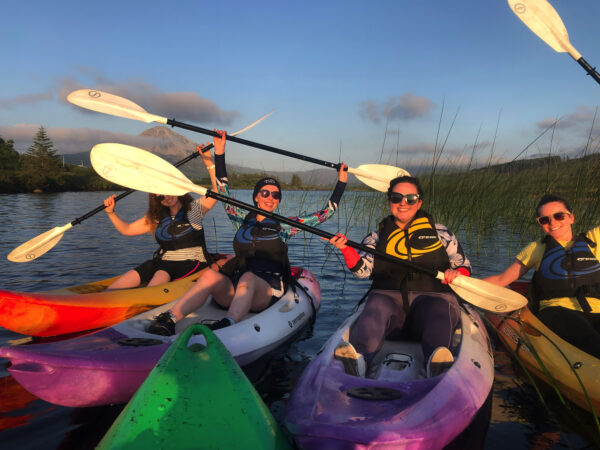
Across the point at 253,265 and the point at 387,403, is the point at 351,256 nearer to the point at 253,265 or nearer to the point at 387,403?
the point at 253,265

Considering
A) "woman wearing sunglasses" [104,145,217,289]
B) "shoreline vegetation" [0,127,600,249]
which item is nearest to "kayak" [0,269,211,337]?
"woman wearing sunglasses" [104,145,217,289]

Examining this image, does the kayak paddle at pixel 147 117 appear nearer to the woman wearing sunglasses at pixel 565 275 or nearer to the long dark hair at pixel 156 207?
the long dark hair at pixel 156 207

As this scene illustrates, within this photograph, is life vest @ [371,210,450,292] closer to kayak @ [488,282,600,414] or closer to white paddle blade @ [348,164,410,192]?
kayak @ [488,282,600,414]

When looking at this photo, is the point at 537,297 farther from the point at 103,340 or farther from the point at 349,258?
the point at 103,340

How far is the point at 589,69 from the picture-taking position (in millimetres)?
3693

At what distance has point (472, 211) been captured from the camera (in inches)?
306

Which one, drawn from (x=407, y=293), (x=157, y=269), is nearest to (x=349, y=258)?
(x=407, y=293)

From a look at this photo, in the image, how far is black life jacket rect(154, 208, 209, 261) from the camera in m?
4.90

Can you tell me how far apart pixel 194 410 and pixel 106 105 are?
4.97 m

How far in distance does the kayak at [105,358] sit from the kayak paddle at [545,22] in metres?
3.80

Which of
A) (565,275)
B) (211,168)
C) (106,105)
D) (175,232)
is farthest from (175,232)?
(565,275)

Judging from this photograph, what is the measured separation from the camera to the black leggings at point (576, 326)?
2.87m

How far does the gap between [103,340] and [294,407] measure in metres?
1.57

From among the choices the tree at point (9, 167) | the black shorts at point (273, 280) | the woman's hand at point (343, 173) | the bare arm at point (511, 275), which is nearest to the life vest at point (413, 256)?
the bare arm at point (511, 275)
